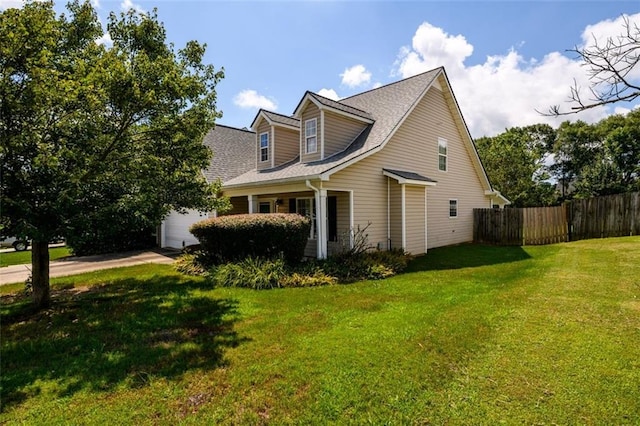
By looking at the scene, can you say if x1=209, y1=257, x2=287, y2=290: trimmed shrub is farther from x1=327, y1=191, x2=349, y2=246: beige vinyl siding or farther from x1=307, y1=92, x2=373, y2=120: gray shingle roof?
x1=307, y1=92, x2=373, y2=120: gray shingle roof

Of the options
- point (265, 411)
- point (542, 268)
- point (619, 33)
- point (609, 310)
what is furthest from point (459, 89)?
point (265, 411)

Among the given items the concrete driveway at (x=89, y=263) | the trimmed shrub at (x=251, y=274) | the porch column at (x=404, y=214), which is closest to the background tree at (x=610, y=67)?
the trimmed shrub at (x=251, y=274)

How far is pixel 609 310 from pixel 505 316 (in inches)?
73.6

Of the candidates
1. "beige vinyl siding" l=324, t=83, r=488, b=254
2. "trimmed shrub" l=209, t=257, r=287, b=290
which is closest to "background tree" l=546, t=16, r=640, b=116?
"trimmed shrub" l=209, t=257, r=287, b=290

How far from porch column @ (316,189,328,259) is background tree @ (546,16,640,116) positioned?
769cm

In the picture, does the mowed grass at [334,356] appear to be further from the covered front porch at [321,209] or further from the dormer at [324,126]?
the dormer at [324,126]

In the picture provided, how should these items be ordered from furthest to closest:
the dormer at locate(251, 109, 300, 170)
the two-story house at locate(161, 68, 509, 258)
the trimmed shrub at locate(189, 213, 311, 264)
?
the dormer at locate(251, 109, 300, 170)
the two-story house at locate(161, 68, 509, 258)
the trimmed shrub at locate(189, 213, 311, 264)

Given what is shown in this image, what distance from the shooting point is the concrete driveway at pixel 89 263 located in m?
10.9

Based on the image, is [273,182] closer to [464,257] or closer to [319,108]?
[319,108]

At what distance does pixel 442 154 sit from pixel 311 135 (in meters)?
6.72

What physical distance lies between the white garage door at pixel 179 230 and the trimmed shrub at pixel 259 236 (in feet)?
20.6

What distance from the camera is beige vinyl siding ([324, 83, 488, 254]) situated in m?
11.9

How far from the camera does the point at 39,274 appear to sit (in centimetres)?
684

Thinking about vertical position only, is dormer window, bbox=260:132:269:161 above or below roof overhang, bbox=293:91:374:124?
below
